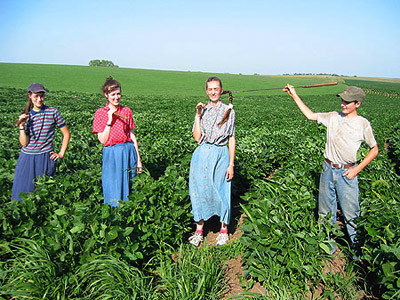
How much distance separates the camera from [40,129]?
147 inches

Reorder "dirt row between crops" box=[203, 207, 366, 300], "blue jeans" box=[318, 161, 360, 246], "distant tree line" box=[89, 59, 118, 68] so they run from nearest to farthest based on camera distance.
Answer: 1. "dirt row between crops" box=[203, 207, 366, 300]
2. "blue jeans" box=[318, 161, 360, 246]
3. "distant tree line" box=[89, 59, 118, 68]

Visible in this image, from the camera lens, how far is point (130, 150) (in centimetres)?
378

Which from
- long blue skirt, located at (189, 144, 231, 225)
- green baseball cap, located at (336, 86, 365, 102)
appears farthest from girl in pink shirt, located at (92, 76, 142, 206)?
green baseball cap, located at (336, 86, 365, 102)

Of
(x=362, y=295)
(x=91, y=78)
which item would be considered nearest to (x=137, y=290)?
(x=362, y=295)

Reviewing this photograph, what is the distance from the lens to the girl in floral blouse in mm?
3605

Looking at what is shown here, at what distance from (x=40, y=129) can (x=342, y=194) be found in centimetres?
365

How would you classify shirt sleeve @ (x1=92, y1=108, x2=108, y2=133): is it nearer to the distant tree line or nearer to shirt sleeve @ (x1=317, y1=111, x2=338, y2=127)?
shirt sleeve @ (x1=317, y1=111, x2=338, y2=127)

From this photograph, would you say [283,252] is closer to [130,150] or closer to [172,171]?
[172,171]

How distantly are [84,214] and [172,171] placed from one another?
63.1 inches

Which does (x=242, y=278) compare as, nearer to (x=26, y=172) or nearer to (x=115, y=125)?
(x=115, y=125)

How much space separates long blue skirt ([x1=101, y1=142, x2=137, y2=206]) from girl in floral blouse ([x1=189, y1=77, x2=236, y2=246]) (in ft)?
2.66

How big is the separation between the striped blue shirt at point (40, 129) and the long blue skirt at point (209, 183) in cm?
185

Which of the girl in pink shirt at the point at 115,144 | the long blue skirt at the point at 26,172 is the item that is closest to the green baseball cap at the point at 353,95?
the girl in pink shirt at the point at 115,144

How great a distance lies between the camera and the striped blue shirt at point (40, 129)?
3688 millimetres
